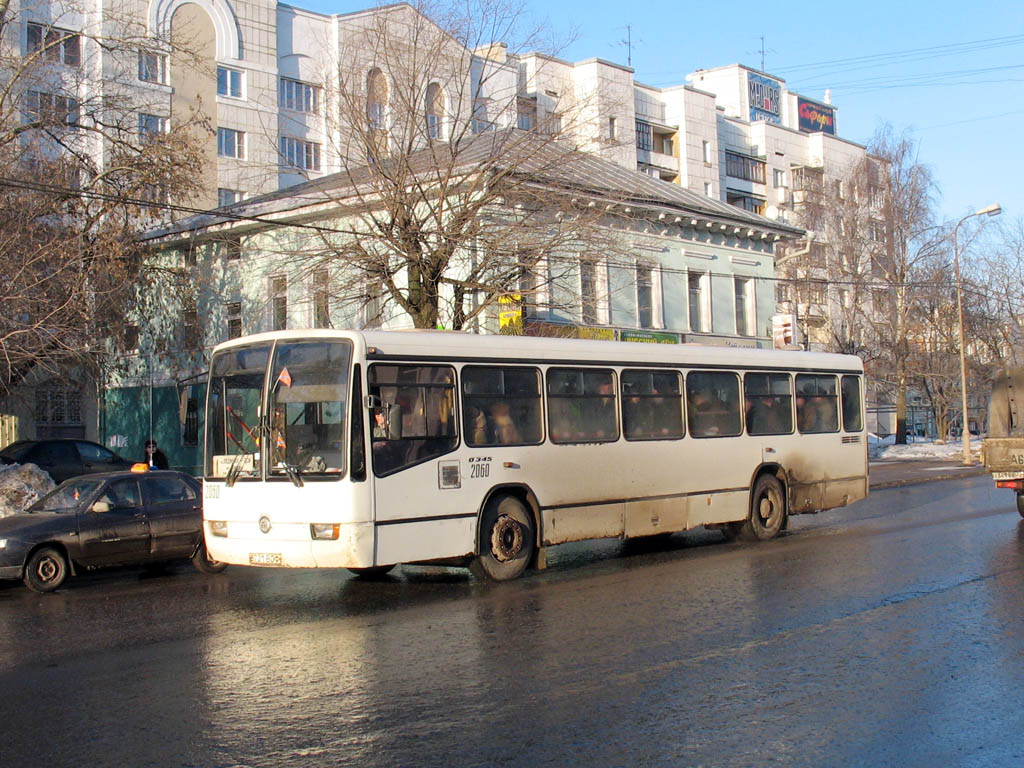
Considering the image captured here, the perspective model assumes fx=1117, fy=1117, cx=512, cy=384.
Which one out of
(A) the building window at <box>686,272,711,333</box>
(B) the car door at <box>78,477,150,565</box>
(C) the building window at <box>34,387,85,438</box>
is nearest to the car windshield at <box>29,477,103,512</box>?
(B) the car door at <box>78,477,150,565</box>

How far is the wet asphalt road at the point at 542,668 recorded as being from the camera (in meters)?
Answer: 6.07

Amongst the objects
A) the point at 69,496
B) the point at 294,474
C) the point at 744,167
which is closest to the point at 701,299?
the point at 69,496

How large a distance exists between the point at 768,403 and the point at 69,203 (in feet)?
50.4

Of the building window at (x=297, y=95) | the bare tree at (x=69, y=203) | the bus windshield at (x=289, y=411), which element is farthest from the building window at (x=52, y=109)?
the building window at (x=297, y=95)

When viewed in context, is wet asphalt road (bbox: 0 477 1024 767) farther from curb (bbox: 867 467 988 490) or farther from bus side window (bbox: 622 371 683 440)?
curb (bbox: 867 467 988 490)

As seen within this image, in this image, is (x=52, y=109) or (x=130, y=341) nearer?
(x=52, y=109)

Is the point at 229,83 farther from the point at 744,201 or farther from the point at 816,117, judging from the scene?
the point at 816,117

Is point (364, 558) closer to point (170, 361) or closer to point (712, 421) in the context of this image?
point (712, 421)

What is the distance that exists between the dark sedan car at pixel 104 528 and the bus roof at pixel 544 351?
3.11 m

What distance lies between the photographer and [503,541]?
12.7 meters

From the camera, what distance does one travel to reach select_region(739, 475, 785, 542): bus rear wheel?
54.4 feet

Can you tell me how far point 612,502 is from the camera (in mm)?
14188

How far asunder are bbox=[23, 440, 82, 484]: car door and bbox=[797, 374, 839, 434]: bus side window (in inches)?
725

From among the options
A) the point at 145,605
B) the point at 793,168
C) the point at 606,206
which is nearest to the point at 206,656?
the point at 145,605
